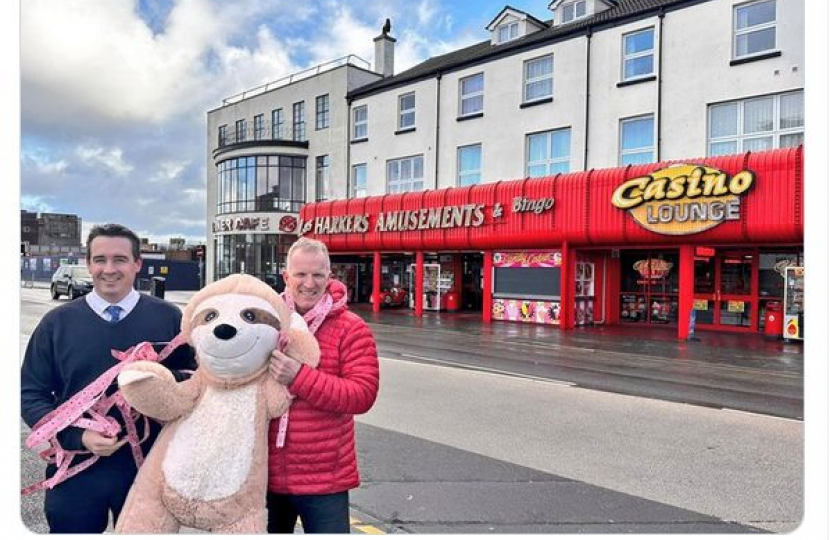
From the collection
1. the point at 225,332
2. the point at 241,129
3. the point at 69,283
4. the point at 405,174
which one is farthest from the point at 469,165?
the point at 225,332

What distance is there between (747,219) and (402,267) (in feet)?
48.8

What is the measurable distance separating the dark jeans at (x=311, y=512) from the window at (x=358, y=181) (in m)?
23.4

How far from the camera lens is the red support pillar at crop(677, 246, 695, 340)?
15.1 meters

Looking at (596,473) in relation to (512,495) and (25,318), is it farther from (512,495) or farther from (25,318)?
(25,318)

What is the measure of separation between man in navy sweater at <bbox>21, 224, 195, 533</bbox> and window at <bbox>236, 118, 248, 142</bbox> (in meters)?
30.8

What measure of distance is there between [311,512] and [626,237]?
15063 millimetres

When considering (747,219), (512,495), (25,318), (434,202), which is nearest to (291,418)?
(512,495)

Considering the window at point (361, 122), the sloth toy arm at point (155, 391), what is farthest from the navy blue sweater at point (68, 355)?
the window at point (361, 122)

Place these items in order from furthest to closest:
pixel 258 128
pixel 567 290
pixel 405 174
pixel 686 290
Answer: pixel 258 128, pixel 405 174, pixel 567 290, pixel 686 290

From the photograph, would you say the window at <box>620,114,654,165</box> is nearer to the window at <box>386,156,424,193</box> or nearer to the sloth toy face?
the window at <box>386,156,424,193</box>

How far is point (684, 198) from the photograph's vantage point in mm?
14914

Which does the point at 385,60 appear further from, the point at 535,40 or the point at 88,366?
the point at 88,366

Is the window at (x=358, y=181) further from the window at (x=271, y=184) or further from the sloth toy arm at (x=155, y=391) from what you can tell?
the sloth toy arm at (x=155, y=391)
